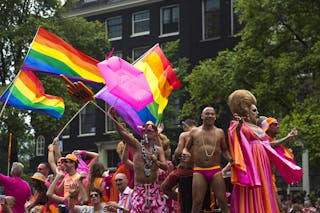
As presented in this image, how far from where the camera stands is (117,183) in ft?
34.3

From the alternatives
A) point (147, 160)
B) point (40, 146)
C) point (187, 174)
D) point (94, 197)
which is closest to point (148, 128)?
point (147, 160)

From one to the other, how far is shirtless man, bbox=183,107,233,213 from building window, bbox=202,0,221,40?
2593 centimetres

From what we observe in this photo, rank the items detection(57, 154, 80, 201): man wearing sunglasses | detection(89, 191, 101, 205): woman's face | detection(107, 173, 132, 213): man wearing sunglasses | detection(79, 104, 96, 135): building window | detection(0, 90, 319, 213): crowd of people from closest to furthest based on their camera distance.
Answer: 1. detection(0, 90, 319, 213): crowd of people
2. detection(107, 173, 132, 213): man wearing sunglasses
3. detection(89, 191, 101, 205): woman's face
4. detection(57, 154, 80, 201): man wearing sunglasses
5. detection(79, 104, 96, 135): building window

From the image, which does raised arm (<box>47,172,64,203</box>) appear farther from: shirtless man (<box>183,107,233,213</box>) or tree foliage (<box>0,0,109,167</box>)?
tree foliage (<box>0,0,109,167</box>)

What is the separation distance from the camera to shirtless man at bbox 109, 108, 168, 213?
9.75 metres

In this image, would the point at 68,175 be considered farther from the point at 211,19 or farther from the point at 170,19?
the point at 170,19

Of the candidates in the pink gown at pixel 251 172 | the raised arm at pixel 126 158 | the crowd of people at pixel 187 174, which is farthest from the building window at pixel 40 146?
the pink gown at pixel 251 172

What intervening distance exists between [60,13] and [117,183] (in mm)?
23847

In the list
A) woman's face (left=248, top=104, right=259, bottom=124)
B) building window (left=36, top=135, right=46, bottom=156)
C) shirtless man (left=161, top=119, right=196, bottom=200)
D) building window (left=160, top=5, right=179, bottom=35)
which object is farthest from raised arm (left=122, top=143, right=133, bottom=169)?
building window (left=36, top=135, right=46, bottom=156)

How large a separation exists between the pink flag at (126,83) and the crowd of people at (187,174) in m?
0.78

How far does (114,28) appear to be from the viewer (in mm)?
40531

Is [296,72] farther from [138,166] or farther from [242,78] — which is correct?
[138,166]

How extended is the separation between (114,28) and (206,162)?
3217 cm

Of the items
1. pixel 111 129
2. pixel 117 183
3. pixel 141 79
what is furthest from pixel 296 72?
pixel 111 129
